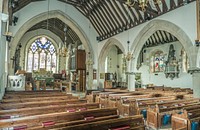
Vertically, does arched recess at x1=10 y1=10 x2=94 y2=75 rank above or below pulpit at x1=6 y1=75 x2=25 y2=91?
above

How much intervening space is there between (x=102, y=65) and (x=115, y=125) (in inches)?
422

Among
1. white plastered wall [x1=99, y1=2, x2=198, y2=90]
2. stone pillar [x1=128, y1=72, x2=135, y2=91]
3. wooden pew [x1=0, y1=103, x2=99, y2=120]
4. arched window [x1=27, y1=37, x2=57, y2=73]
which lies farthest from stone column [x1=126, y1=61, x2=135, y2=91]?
arched window [x1=27, y1=37, x2=57, y2=73]

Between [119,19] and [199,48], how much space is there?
5.33 m

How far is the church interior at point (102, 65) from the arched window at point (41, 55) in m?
0.10

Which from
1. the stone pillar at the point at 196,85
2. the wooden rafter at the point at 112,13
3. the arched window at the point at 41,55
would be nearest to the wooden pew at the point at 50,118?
the stone pillar at the point at 196,85

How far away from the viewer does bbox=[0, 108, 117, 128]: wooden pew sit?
102 inches

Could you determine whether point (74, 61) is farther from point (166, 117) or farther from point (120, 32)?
point (166, 117)

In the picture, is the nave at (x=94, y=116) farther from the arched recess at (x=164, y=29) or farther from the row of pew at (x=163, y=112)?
the arched recess at (x=164, y=29)

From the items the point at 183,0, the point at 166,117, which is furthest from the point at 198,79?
the point at 183,0

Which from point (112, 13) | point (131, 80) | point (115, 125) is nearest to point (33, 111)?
point (115, 125)

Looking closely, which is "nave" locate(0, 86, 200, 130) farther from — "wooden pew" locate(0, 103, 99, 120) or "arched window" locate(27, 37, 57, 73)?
"arched window" locate(27, 37, 57, 73)

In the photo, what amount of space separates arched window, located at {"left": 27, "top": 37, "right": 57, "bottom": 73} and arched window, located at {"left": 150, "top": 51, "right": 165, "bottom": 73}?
10.1 metres

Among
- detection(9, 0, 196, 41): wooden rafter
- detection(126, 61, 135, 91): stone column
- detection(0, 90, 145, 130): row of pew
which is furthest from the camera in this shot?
detection(126, 61, 135, 91): stone column

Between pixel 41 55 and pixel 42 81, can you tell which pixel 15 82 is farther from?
pixel 41 55
